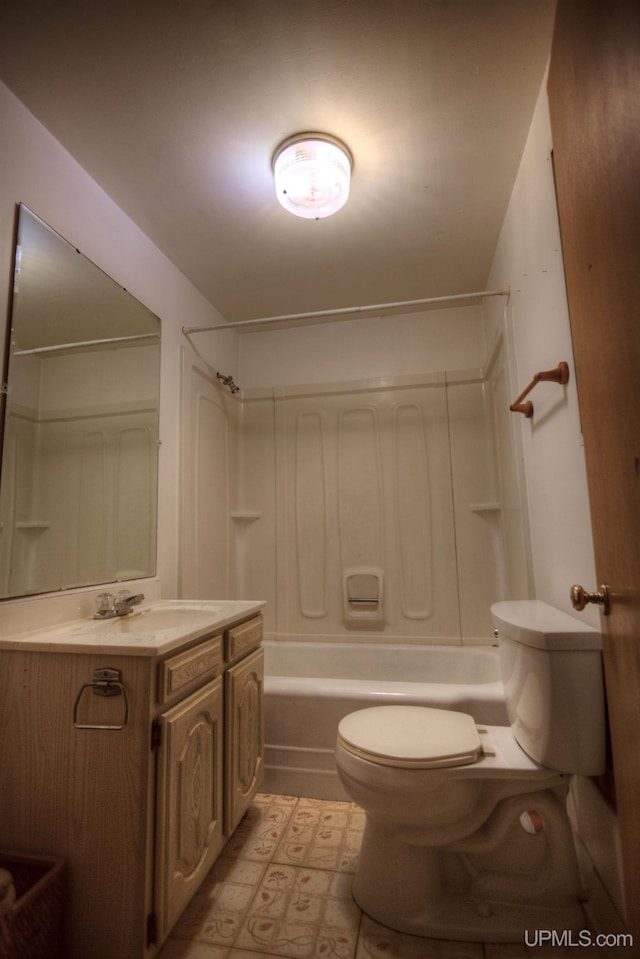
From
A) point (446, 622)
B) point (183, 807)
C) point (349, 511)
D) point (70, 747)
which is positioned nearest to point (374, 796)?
point (183, 807)

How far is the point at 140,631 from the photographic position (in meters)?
1.35

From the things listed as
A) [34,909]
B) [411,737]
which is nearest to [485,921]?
[411,737]

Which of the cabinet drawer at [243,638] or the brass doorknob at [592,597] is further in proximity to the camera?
the cabinet drawer at [243,638]

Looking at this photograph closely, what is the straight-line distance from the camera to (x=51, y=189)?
1.55m

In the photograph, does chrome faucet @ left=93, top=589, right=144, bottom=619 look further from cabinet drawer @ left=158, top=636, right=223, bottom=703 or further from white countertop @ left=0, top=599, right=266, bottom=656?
cabinet drawer @ left=158, top=636, right=223, bottom=703

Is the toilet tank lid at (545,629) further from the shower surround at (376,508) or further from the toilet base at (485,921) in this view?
the shower surround at (376,508)

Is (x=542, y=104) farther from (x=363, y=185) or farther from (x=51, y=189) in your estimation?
(x=51, y=189)

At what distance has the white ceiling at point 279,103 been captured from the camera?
123 cm

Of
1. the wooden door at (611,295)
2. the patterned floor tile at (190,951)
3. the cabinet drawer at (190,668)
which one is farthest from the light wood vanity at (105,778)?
the wooden door at (611,295)

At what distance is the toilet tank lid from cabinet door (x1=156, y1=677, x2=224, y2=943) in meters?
0.90

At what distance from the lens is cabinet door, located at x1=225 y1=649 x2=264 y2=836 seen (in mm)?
1491

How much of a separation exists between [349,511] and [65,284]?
1.85m

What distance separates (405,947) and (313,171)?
2.35 m

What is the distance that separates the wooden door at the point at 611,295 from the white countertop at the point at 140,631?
0.99 metres
